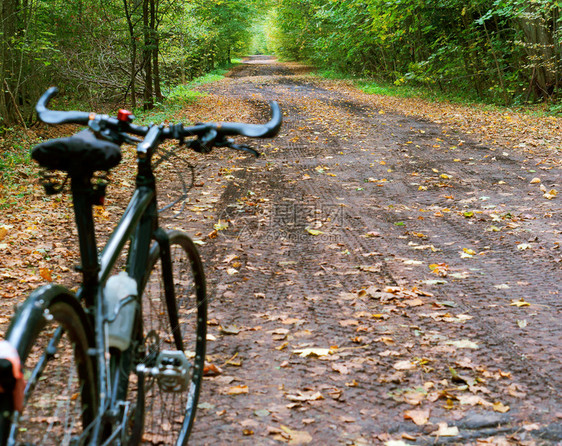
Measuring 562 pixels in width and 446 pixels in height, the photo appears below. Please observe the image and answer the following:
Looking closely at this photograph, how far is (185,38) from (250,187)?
13944 mm

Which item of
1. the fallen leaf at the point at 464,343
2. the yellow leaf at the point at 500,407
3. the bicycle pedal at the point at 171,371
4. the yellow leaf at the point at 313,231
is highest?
the bicycle pedal at the point at 171,371

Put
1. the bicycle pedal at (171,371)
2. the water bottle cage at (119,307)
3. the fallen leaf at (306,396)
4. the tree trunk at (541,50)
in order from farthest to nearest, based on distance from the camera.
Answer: the tree trunk at (541,50), the fallen leaf at (306,396), the bicycle pedal at (171,371), the water bottle cage at (119,307)

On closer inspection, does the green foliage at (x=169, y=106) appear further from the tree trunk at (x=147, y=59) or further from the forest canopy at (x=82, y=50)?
the forest canopy at (x=82, y=50)

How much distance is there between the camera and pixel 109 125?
2219 millimetres

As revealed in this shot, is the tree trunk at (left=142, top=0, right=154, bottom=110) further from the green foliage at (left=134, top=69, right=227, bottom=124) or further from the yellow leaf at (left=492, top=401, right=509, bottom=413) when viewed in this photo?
the yellow leaf at (left=492, top=401, right=509, bottom=413)

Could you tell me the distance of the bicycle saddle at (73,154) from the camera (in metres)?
1.59

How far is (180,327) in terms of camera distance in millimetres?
2771

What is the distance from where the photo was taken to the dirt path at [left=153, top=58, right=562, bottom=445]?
290 centimetres

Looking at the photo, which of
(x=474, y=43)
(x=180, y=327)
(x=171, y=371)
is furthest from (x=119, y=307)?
(x=474, y=43)

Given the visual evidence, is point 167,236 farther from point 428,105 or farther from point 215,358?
point 428,105

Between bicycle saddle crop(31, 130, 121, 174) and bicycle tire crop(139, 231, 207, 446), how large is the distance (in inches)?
31.0

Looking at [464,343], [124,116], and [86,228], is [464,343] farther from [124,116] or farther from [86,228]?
[86,228]

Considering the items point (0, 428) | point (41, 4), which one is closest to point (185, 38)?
point (41, 4)

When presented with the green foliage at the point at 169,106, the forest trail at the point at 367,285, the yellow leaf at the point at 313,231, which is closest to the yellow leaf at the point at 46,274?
the forest trail at the point at 367,285
